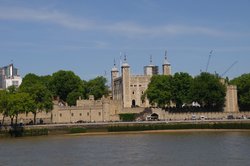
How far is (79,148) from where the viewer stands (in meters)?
58.8

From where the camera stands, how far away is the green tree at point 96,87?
12504 cm

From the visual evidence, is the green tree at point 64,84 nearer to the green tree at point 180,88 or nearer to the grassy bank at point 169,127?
the green tree at point 180,88

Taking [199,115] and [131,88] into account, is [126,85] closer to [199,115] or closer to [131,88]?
[131,88]

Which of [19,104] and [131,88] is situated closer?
[19,104]

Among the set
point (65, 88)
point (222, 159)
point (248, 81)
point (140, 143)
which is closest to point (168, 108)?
point (248, 81)

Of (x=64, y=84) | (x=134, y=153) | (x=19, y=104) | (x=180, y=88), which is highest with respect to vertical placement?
(x=64, y=84)

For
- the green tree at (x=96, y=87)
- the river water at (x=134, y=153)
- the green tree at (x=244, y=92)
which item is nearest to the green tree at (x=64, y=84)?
the green tree at (x=96, y=87)

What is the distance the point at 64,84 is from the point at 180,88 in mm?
27978

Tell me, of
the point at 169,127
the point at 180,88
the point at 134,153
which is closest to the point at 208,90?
the point at 180,88

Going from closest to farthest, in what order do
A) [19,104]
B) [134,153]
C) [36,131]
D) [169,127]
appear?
[134,153], [19,104], [36,131], [169,127]

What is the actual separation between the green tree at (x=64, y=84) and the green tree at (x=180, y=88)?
23768mm

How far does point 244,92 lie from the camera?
10588 centimetres

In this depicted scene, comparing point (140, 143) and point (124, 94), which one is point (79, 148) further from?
point (124, 94)

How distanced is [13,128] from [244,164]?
163 ft
